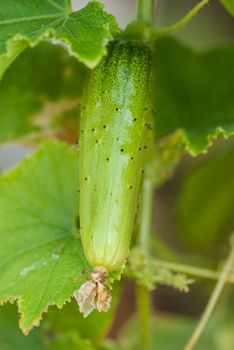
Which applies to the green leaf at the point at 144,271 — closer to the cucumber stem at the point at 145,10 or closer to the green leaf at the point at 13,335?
the green leaf at the point at 13,335

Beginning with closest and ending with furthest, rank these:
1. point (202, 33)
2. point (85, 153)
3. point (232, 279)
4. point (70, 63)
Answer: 1. point (85, 153)
2. point (232, 279)
3. point (70, 63)
4. point (202, 33)

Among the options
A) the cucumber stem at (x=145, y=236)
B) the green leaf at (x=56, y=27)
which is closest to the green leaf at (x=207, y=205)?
the cucumber stem at (x=145, y=236)

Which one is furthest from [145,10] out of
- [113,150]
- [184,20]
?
[113,150]

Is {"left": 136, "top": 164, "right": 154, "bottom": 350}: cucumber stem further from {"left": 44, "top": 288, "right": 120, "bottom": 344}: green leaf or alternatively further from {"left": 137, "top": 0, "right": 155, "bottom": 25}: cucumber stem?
{"left": 137, "top": 0, "right": 155, "bottom": 25}: cucumber stem

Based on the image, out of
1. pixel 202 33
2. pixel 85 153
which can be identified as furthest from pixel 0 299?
pixel 202 33

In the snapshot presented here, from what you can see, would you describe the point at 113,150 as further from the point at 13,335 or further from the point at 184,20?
the point at 13,335

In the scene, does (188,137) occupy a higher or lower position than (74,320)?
higher

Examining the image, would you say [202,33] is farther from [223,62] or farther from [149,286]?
[149,286]
